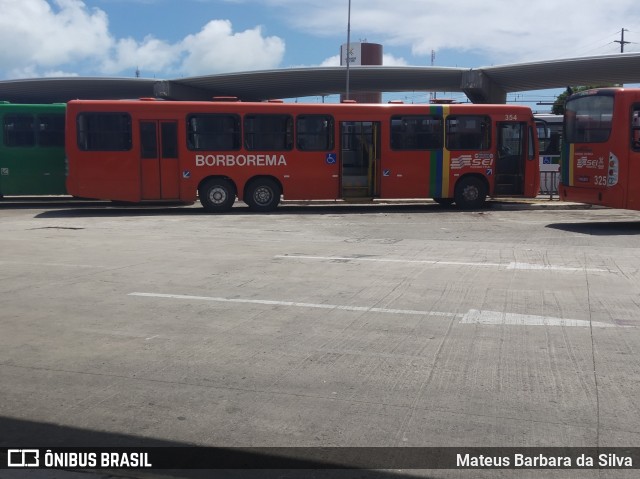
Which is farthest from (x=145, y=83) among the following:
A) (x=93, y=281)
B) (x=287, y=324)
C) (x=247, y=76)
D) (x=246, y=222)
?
(x=287, y=324)

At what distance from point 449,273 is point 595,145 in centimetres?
802

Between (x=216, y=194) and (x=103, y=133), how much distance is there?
3.53m

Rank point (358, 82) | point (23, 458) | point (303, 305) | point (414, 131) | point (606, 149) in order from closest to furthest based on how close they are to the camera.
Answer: point (23, 458)
point (303, 305)
point (606, 149)
point (414, 131)
point (358, 82)

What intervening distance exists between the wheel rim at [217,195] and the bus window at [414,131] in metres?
5.07

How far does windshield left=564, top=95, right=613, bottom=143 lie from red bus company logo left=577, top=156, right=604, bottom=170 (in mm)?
425

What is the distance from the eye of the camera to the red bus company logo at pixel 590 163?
16109mm

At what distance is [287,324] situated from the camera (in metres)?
7.30

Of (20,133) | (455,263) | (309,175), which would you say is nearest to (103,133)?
(20,133)

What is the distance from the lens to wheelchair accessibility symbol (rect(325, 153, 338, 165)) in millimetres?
20234

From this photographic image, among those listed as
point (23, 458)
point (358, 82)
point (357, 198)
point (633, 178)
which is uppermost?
point (358, 82)

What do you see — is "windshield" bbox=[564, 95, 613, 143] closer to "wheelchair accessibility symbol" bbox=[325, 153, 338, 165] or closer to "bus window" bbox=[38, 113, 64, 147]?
"wheelchair accessibility symbol" bbox=[325, 153, 338, 165]

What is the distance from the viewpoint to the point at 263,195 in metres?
20.3

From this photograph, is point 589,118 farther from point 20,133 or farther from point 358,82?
point 358,82

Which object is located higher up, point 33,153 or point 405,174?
point 33,153
